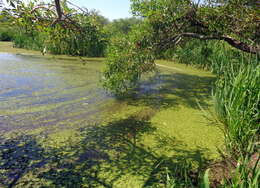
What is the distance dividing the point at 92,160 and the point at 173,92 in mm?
4293

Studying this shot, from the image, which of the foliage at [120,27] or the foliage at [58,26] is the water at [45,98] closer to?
the foliage at [58,26]

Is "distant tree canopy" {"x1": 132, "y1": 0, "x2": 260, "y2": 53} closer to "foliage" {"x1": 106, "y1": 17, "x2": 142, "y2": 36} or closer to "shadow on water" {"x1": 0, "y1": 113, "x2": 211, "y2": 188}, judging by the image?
"foliage" {"x1": 106, "y1": 17, "x2": 142, "y2": 36}

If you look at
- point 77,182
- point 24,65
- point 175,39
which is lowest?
point 77,182

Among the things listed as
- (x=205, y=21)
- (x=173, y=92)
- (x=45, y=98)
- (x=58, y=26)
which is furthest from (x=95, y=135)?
(x=173, y=92)

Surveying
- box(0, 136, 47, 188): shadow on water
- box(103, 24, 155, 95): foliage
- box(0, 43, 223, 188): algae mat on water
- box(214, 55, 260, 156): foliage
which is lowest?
box(0, 136, 47, 188): shadow on water

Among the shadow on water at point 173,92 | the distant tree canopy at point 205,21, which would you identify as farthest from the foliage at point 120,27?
the shadow on water at point 173,92

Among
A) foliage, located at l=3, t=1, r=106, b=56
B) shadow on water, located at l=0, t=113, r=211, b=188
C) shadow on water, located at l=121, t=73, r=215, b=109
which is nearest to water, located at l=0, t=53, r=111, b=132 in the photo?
foliage, located at l=3, t=1, r=106, b=56

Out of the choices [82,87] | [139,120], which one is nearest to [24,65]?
[82,87]

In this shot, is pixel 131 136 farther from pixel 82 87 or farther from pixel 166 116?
pixel 82 87

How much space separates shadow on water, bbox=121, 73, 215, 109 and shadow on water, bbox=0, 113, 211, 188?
1.61 meters

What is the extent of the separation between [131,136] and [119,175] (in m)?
1.06

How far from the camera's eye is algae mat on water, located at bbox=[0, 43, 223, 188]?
243 cm

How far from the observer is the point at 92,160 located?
2734mm

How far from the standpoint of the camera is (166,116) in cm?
445
